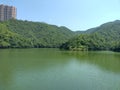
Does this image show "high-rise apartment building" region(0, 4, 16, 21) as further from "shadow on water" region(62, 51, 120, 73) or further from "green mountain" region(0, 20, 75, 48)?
"shadow on water" region(62, 51, 120, 73)

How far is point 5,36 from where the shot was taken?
82438 mm

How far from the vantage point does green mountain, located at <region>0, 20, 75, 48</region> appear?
82.9 meters

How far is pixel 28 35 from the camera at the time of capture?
106m

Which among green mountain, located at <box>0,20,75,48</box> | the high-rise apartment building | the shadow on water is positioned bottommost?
the shadow on water

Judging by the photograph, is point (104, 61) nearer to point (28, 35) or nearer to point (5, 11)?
point (28, 35)

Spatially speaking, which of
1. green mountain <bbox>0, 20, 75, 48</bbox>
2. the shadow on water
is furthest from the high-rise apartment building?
the shadow on water

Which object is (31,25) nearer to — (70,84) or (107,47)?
(107,47)

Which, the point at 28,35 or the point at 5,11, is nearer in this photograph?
the point at 28,35

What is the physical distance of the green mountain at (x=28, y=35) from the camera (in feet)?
272

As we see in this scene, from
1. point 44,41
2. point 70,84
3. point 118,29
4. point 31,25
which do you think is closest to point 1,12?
point 31,25

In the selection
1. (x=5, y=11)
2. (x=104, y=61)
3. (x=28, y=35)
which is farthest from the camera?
(x=5, y=11)

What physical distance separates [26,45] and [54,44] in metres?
15.3

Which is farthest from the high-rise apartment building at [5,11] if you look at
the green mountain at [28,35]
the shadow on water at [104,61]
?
the shadow on water at [104,61]

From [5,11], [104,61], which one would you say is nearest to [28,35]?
[5,11]
